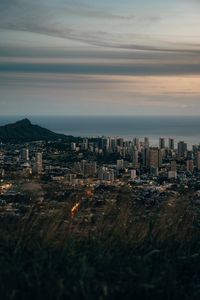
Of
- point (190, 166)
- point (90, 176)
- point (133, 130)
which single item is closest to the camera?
point (90, 176)

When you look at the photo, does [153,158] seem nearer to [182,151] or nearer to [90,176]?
[182,151]

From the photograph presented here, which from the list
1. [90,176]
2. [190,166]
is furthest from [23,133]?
[90,176]

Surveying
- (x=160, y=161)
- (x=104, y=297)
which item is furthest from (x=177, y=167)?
(x=104, y=297)

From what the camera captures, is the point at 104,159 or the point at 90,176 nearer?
the point at 90,176

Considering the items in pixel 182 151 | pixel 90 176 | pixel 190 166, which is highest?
pixel 182 151

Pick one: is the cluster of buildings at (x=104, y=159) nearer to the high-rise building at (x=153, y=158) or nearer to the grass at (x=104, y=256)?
the high-rise building at (x=153, y=158)

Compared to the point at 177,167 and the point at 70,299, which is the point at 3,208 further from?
the point at 177,167
